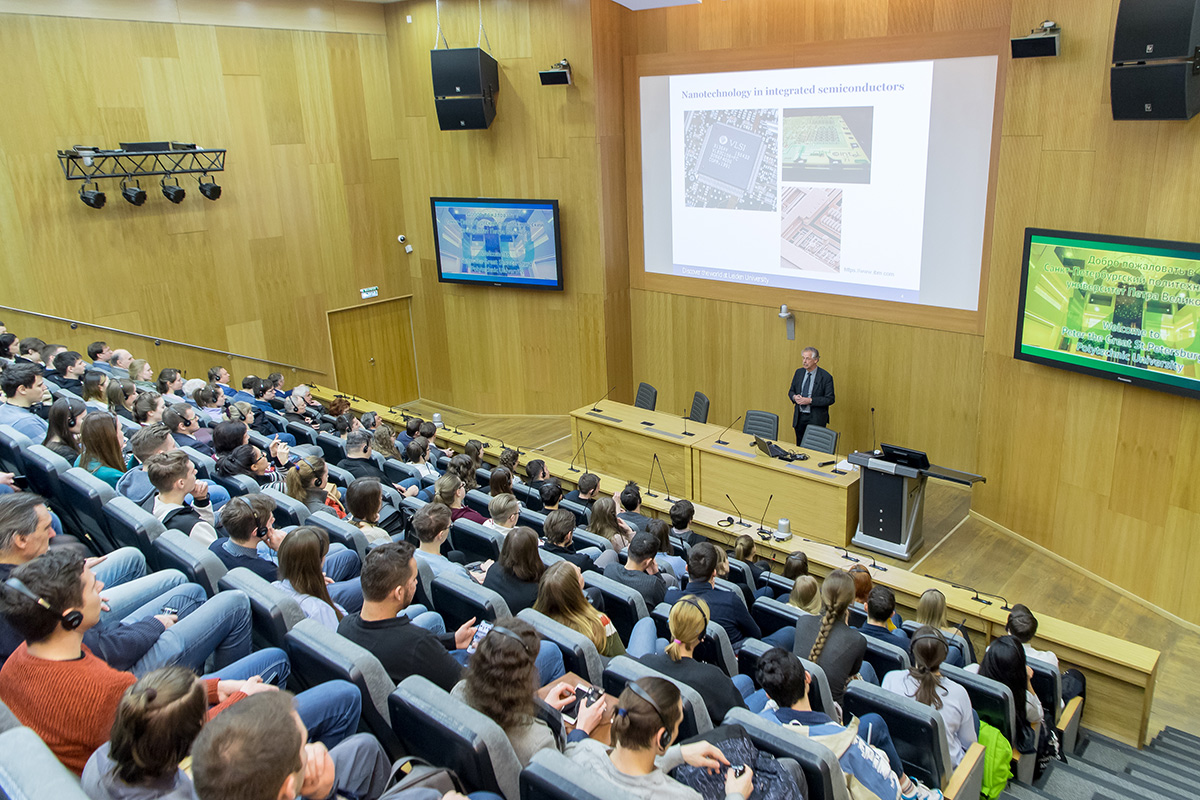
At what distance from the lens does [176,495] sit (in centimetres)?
366

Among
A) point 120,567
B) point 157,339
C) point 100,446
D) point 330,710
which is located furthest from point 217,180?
point 330,710

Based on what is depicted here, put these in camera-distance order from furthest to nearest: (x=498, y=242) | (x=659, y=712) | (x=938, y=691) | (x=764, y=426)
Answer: (x=498, y=242) → (x=764, y=426) → (x=938, y=691) → (x=659, y=712)

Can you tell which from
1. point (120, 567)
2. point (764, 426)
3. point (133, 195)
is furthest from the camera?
point (133, 195)

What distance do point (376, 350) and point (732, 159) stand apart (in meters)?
5.10

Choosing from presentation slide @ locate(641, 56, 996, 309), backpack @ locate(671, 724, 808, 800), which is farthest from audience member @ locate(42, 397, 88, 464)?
presentation slide @ locate(641, 56, 996, 309)

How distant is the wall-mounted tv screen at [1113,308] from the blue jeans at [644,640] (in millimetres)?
3992

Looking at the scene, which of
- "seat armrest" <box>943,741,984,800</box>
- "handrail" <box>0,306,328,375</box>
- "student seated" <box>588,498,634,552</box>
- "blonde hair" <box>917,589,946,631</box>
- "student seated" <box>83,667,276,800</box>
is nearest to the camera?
"student seated" <box>83,667,276,800</box>

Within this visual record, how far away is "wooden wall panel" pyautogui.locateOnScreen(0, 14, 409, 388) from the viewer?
24.7 feet

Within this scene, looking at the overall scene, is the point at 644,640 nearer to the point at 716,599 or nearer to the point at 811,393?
the point at 716,599

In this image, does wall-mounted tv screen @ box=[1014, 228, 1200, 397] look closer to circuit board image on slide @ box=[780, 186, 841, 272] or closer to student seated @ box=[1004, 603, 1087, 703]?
circuit board image on slide @ box=[780, 186, 841, 272]

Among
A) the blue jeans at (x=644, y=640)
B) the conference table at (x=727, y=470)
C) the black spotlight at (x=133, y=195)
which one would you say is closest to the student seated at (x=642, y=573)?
the blue jeans at (x=644, y=640)

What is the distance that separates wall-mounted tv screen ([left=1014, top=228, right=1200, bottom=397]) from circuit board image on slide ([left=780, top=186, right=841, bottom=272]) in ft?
6.02

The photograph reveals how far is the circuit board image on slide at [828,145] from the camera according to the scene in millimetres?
7105

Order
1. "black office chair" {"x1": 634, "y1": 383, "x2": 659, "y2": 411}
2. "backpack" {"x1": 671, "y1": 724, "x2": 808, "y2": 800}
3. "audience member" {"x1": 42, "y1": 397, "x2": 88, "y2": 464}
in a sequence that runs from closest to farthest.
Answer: "backpack" {"x1": 671, "y1": 724, "x2": 808, "y2": 800}, "audience member" {"x1": 42, "y1": 397, "x2": 88, "y2": 464}, "black office chair" {"x1": 634, "y1": 383, "x2": 659, "y2": 411}
